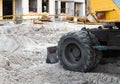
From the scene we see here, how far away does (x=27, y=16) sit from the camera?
123ft

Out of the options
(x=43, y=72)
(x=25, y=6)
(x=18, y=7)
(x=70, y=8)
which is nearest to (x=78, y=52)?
(x=43, y=72)

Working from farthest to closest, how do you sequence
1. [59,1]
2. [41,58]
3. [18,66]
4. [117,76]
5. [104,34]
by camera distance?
1. [59,1]
2. [41,58]
3. [18,66]
4. [104,34]
5. [117,76]

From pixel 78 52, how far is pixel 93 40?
49 centimetres

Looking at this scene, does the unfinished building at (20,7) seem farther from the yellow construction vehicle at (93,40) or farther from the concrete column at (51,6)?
the yellow construction vehicle at (93,40)

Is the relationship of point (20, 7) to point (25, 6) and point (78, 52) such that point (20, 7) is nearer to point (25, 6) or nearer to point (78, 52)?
point (25, 6)

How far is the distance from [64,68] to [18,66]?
4.61ft

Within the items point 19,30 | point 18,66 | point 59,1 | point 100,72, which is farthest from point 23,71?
point 59,1

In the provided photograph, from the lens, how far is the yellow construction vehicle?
9.02m

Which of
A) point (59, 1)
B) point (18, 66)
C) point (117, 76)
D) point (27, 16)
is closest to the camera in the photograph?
point (117, 76)

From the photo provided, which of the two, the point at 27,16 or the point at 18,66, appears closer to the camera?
the point at 18,66

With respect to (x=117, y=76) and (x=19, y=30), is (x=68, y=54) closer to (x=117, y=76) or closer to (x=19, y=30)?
(x=117, y=76)

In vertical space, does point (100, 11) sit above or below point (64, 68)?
above

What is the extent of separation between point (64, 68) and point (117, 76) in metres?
1.57

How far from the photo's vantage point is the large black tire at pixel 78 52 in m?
9.41
